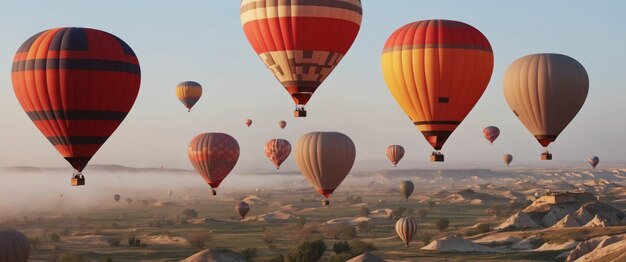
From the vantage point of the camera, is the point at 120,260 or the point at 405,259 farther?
the point at 120,260

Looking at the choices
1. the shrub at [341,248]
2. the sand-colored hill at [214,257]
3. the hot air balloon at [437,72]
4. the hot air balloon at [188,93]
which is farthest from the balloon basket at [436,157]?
the hot air balloon at [188,93]

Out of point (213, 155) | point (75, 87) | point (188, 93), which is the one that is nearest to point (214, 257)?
point (213, 155)

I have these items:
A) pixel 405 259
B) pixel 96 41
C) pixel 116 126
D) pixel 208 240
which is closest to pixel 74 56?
pixel 96 41

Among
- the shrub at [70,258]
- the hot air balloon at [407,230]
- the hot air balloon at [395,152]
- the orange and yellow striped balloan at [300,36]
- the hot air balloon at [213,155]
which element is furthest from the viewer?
the hot air balloon at [395,152]

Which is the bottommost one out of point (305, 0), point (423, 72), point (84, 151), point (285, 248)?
point (285, 248)

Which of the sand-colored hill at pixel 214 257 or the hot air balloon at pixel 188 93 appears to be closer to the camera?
the sand-colored hill at pixel 214 257

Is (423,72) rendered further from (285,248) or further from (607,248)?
(285,248)

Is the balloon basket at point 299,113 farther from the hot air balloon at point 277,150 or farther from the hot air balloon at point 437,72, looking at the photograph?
the hot air balloon at point 277,150
